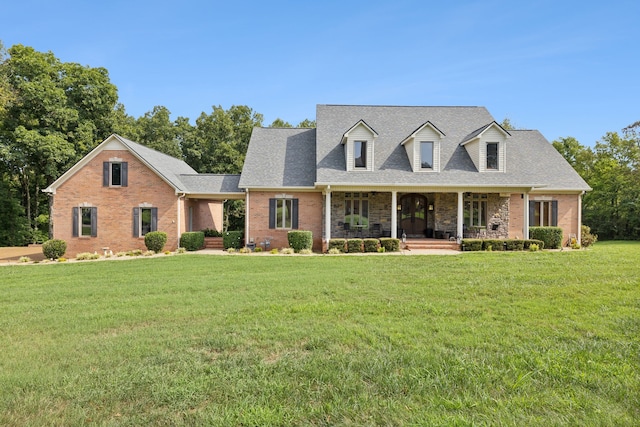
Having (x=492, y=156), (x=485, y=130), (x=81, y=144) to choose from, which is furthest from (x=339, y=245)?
(x=81, y=144)

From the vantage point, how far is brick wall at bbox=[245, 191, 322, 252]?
18.3 metres

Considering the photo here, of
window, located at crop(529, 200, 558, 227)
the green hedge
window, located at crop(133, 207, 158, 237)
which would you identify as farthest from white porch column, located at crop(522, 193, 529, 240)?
window, located at crop(133, 207, 158, 237)

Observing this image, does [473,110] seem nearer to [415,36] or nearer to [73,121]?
[415,36]

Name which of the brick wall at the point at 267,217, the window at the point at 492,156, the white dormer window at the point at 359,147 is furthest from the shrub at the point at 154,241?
the window at the point at 492,156

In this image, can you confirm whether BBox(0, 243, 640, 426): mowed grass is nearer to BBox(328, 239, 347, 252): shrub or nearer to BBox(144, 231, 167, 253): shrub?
BBox(328, 239, 347, 252): shrub

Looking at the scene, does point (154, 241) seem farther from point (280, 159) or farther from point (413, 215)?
point (413, 215)

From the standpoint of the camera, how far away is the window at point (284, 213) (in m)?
18.4

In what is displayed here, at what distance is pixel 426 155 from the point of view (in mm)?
18328

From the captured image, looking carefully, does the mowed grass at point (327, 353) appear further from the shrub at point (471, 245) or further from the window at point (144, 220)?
the window at point (144, 220)

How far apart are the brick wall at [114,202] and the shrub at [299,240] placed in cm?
638

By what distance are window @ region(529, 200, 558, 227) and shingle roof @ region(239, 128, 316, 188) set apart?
39.2ft

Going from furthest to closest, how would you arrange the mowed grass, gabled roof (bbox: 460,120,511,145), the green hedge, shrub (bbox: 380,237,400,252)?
gabled roof (bbox: 460,120,511,145) < the green hedge < shrub (bbox: 380,237,400,252) < the mowed grass

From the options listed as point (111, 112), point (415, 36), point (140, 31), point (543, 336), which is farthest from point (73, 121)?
point (543, 336)

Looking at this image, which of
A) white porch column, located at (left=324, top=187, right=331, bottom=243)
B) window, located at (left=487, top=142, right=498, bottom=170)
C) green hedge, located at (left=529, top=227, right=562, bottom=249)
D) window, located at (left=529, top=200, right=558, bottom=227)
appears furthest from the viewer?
window, located at (left=529, top=200, right=558, bottom=227)
